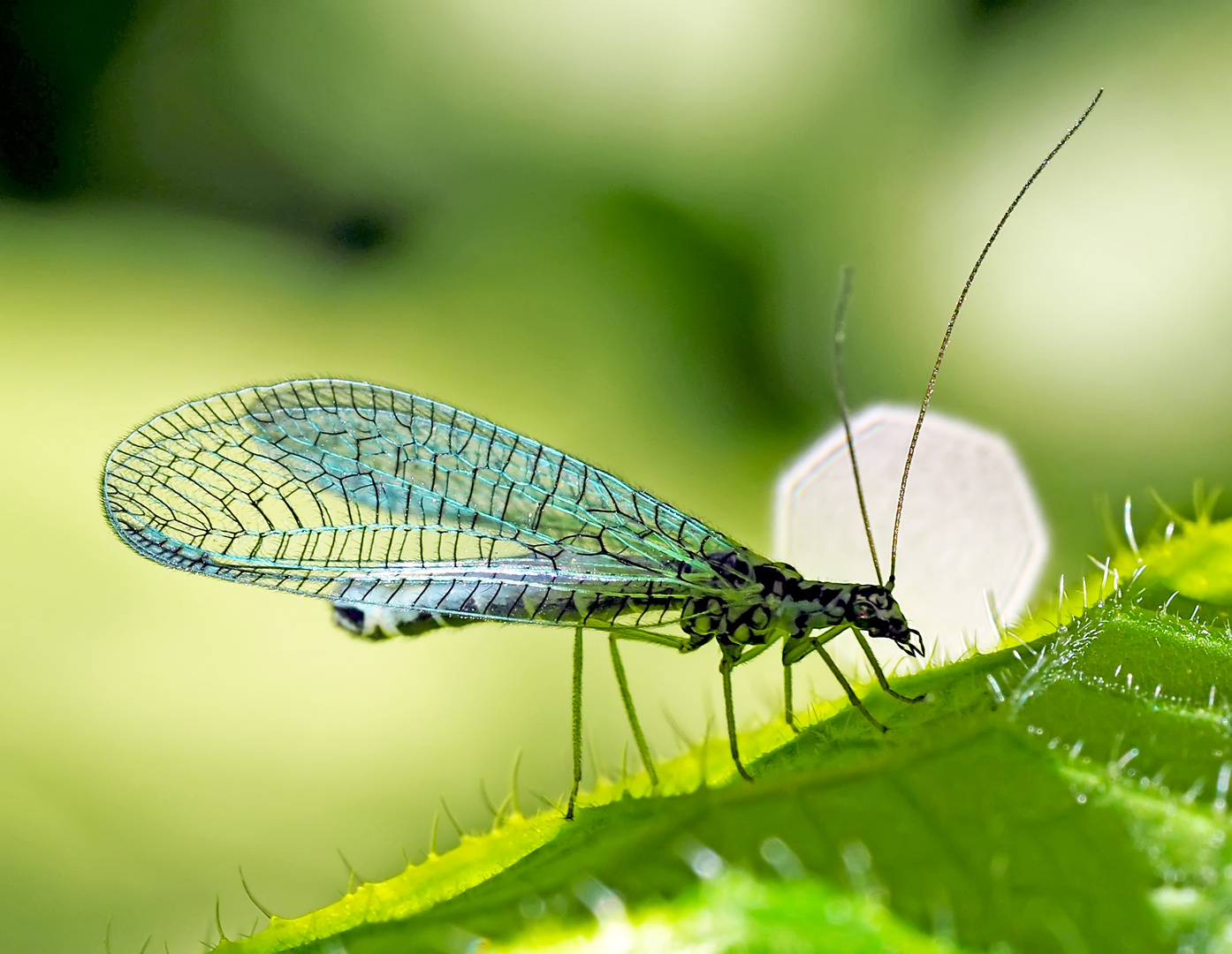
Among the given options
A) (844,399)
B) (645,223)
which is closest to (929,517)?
(844,399)

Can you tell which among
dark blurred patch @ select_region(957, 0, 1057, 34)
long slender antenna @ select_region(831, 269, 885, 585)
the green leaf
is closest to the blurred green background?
dark blurred patch @ select_region(957, 0, 1057, 34)

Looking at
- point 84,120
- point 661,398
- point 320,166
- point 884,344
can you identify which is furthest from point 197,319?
point 884,344

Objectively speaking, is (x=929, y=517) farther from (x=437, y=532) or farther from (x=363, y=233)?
(x=363, y=233)

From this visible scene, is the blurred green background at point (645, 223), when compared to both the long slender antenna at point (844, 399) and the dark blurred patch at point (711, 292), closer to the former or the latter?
the dark blurred patch at point (711, 292)

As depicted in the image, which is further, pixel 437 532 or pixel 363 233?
pixel 363 233

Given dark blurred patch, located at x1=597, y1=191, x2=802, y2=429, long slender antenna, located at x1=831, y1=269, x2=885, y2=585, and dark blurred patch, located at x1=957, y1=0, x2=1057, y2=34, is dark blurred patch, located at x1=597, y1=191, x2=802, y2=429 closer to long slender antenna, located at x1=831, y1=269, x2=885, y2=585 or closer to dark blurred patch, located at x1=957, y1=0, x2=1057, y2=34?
long slender antenna, located at x1=831, y1=269, x2=885, y2=585

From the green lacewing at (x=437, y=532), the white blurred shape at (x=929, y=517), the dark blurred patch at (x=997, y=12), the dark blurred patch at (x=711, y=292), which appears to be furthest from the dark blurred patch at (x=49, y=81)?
the dark blurred patch at (x=997, y=12)

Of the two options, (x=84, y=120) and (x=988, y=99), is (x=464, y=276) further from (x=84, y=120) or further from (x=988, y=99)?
(x=988, y=99)
